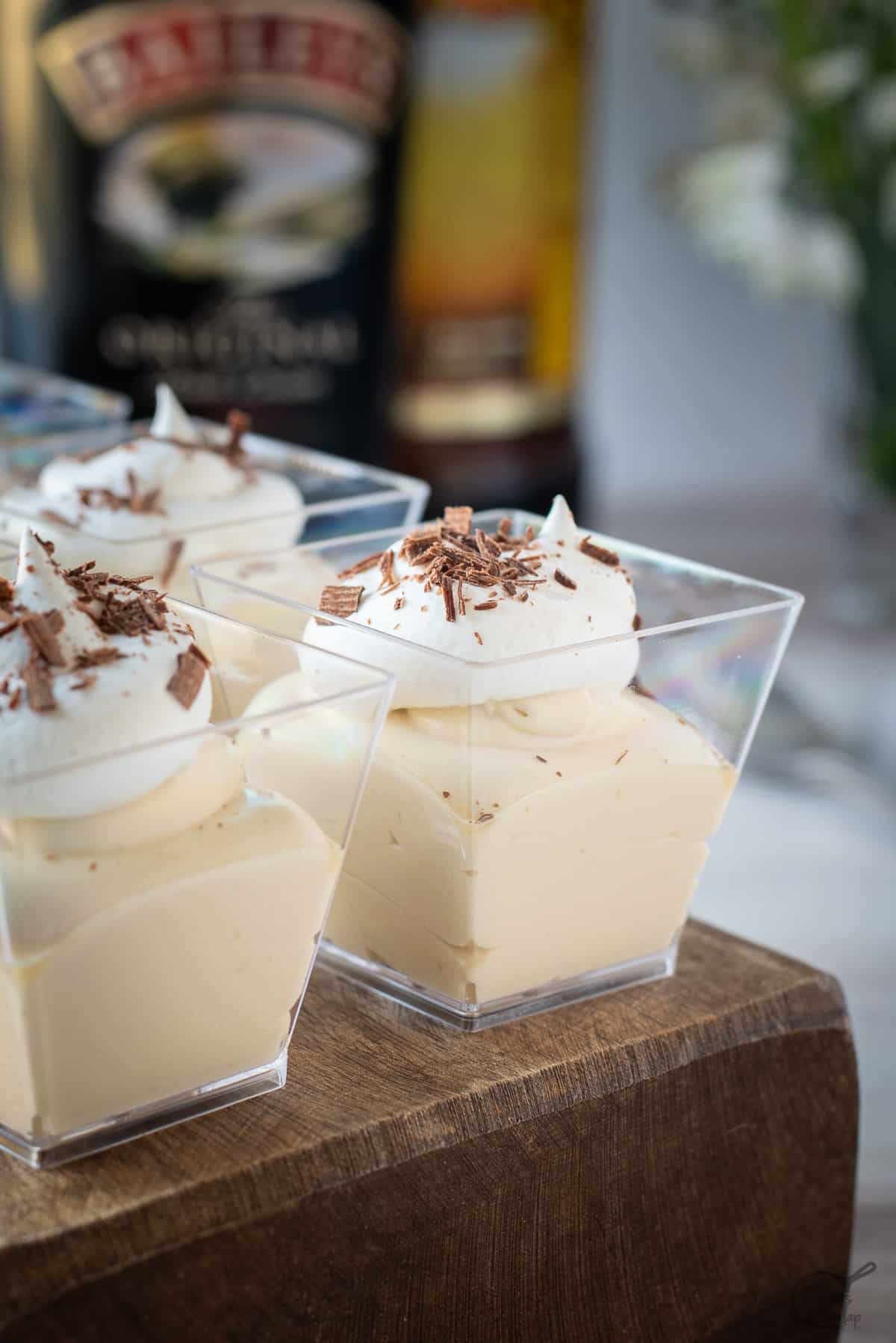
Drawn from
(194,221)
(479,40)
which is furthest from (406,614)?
(479,40)

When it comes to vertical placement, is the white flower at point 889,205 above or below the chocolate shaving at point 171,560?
above

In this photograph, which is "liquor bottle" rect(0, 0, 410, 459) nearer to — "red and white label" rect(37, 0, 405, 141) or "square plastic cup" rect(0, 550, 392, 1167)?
"red and white label" rect(37, 0, 405, 141)

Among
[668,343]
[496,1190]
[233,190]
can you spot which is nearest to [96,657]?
[496,1190]

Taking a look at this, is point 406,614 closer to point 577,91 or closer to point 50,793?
point 50,793

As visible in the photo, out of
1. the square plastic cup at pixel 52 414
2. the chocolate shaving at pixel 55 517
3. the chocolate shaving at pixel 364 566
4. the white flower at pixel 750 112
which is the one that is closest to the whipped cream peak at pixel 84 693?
the chocolate shaving at pixel 364 566

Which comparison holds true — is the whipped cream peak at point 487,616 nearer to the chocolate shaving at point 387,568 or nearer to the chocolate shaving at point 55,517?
the chocolate shaving at point 387,568

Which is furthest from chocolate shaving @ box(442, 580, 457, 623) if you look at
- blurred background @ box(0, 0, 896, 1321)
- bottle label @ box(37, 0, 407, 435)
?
bottle label @ box(37, 0, 407, 435)
